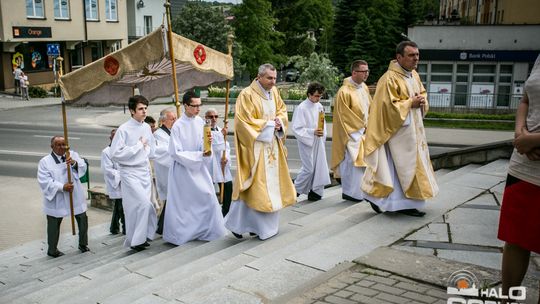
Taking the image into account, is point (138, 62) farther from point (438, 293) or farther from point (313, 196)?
point (438, 293)

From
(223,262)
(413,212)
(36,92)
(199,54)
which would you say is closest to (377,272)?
(223,262)

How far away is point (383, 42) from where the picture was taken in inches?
1700

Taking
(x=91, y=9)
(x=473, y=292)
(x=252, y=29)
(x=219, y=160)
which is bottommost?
(x=473, y=292)

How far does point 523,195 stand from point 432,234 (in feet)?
7.51

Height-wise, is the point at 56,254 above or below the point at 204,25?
below

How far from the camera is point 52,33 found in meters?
35.2

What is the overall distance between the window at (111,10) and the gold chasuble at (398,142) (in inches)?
1481

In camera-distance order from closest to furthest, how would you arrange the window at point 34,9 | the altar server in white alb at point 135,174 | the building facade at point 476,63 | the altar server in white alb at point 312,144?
the altar server in white alb at point 135,174, the altar server in white alb at point 312,144, the building facade at point 476,63, the window at point 34,9

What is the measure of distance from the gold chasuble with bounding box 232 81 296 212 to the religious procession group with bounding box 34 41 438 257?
1 cm

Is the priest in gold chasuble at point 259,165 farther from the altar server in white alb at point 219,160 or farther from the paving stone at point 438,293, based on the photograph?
the paving stone at point 438,293

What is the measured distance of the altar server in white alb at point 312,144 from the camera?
9016 millimetres

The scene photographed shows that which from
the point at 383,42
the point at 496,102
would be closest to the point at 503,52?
the point at 496,102

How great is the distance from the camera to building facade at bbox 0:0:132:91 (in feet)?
106

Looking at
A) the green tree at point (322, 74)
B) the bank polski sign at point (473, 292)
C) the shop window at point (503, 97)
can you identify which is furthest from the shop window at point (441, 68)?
the bank polski sign at point (473, 292)
